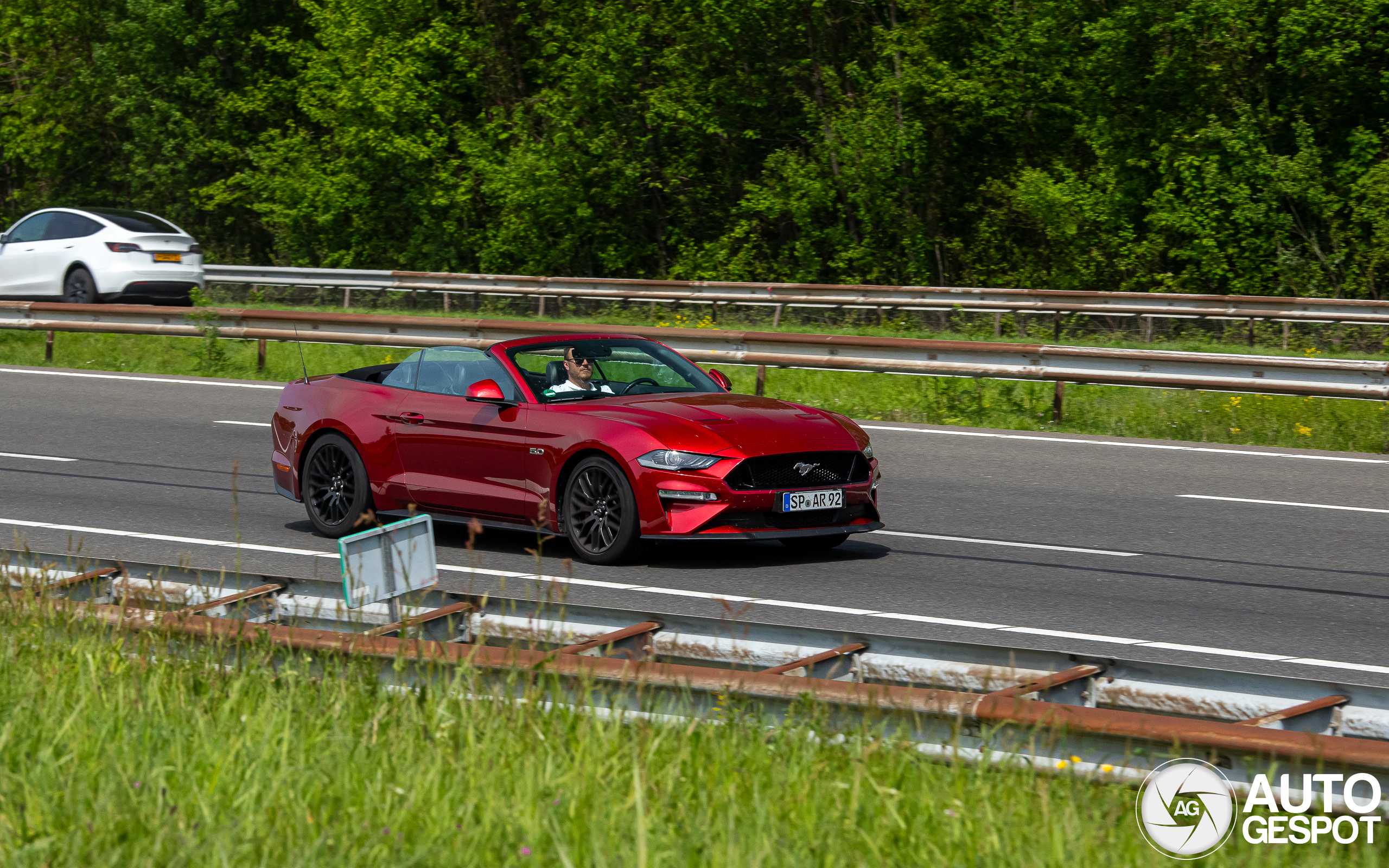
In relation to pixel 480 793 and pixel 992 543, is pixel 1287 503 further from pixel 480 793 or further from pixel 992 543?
pixel 480 793

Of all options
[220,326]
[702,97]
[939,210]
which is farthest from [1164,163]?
[220,326]

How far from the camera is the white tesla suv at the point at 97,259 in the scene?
24.5 m

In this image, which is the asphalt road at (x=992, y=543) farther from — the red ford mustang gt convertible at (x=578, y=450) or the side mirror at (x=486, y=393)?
the side mirror at (x=486, y=393)

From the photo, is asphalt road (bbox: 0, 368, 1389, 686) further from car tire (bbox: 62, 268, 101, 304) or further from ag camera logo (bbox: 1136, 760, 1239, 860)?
car tire (bbox: 62, 268, 101, 304)

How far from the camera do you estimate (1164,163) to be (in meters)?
32.0

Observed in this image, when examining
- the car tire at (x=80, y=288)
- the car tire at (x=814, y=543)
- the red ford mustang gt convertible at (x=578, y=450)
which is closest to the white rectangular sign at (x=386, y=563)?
the red ford mustang gt convertible at (x=578, y=450)

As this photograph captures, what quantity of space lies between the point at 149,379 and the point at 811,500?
46.0ft

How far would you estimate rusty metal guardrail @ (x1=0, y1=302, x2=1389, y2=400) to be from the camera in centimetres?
1566

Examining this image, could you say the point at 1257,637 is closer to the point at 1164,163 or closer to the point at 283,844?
the point at 283,844

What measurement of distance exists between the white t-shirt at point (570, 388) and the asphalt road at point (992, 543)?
3.53ft

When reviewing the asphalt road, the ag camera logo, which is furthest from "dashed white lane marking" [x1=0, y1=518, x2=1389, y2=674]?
the ag camera logo

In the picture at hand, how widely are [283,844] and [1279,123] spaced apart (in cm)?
3187

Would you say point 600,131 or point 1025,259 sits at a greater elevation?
point 600,131

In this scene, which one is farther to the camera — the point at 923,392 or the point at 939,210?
the point at 939,210
